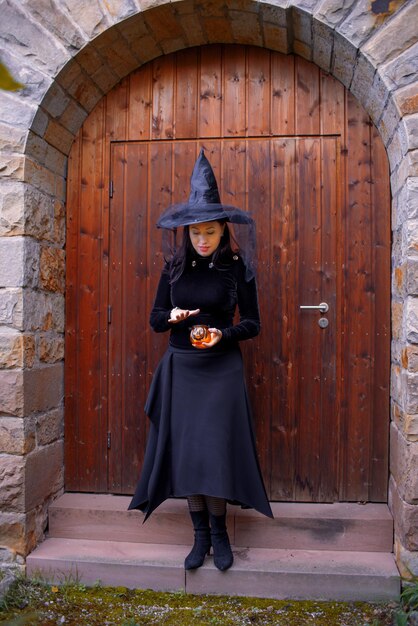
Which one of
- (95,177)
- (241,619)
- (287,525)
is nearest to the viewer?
(241,619)

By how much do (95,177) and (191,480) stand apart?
1.78 metres

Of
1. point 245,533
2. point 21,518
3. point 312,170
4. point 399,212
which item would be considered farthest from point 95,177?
point 245,533

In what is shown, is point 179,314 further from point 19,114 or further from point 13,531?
point 13,531

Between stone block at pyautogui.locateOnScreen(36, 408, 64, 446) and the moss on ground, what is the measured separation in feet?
2.29

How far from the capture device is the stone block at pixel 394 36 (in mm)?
2455

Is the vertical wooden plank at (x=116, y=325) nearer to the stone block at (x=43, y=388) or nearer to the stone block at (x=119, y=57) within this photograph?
the stone block at (x=43, y=388)

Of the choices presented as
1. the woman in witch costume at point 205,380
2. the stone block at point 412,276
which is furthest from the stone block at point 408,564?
the stone block at point 412,276

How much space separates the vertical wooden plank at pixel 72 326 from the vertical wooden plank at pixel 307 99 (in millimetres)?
1262

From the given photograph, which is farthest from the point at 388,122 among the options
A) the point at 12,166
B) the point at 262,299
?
the point at 12,166

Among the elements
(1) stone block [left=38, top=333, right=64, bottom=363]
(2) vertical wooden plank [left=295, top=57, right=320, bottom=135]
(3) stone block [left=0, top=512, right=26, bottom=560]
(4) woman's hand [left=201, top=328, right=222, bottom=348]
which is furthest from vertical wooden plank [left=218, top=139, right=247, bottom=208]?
(3) stone block [left=0, top=512, right=26, bottom=560]

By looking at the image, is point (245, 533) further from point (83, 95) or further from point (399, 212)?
point (83, 95)

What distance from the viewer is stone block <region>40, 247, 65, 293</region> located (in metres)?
2.96

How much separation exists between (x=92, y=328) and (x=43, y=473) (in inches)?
32.6

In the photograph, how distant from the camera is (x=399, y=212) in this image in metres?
2.73
